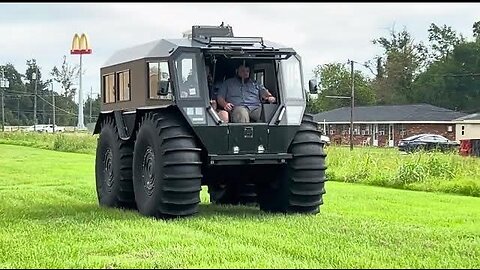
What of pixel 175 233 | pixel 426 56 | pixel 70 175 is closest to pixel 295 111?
pixel 175 233

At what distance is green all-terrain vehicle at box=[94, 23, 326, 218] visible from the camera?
12.0 m

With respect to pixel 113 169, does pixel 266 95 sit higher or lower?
higher

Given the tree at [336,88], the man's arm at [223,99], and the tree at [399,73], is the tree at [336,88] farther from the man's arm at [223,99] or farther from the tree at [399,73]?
the man's arm at [223,99]

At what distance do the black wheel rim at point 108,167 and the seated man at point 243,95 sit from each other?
2878 mm

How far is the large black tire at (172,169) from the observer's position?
11.9 m

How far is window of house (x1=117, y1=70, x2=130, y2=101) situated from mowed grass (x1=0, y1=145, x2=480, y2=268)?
1.89m

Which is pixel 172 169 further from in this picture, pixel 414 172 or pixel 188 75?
pixel 414 172

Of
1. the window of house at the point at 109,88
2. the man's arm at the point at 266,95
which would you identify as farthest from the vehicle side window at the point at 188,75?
the window of house at the point at 109,88

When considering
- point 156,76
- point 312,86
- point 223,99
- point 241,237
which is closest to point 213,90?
point 223,99

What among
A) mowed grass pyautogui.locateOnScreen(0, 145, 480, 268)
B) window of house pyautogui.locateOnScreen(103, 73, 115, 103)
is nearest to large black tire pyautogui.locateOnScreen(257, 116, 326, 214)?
mowed grass pyautogui.locateOnScreen(0, 145, 480, 268)

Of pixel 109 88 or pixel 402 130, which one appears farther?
pixel 402 130

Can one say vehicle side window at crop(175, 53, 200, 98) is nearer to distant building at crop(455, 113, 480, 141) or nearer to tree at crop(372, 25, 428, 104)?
distant building at crop(455, 113, 480, 141)

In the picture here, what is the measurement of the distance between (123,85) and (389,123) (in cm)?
6167

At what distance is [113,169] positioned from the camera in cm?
1460
